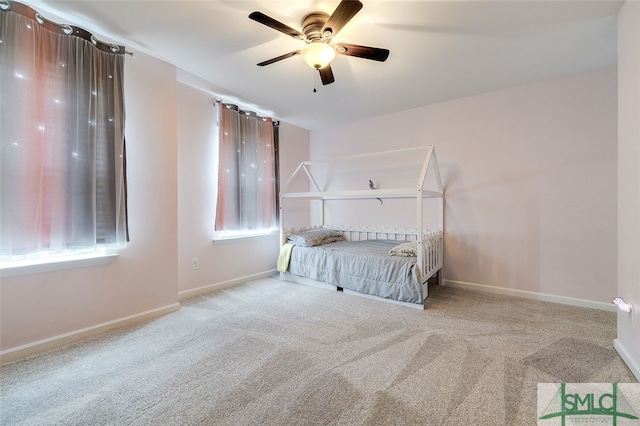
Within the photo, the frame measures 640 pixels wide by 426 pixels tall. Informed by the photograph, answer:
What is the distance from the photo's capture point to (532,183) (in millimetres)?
3020

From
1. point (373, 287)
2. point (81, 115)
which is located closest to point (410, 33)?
point (373, 287)

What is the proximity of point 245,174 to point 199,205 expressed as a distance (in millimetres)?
745

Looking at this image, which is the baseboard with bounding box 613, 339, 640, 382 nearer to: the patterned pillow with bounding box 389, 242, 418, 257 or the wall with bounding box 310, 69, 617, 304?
the wall with bounding box 310, 69, 617, 304

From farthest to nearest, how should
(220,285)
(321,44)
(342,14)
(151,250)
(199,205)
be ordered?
(220,285) → (199,205) → (151,250) → (321,44) → (342,14)

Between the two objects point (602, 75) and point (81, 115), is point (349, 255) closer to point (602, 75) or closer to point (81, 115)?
point (81, 115)

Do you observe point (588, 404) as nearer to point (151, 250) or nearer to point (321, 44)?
point (321, 44)

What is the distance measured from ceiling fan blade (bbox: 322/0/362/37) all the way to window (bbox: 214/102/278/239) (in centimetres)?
202

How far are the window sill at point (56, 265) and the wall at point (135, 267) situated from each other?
3 cm

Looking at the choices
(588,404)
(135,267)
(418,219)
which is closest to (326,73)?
(418,219)

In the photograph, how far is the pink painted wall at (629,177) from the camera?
163cm

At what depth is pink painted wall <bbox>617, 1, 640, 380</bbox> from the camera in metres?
1.63

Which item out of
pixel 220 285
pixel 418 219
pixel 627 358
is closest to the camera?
pixel 627 358

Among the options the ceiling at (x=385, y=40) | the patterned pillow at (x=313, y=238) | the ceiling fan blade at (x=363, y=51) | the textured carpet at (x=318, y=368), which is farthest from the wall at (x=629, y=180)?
the patterned pillow at (x=313, y=238)

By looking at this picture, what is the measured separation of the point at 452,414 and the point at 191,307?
251 cm
